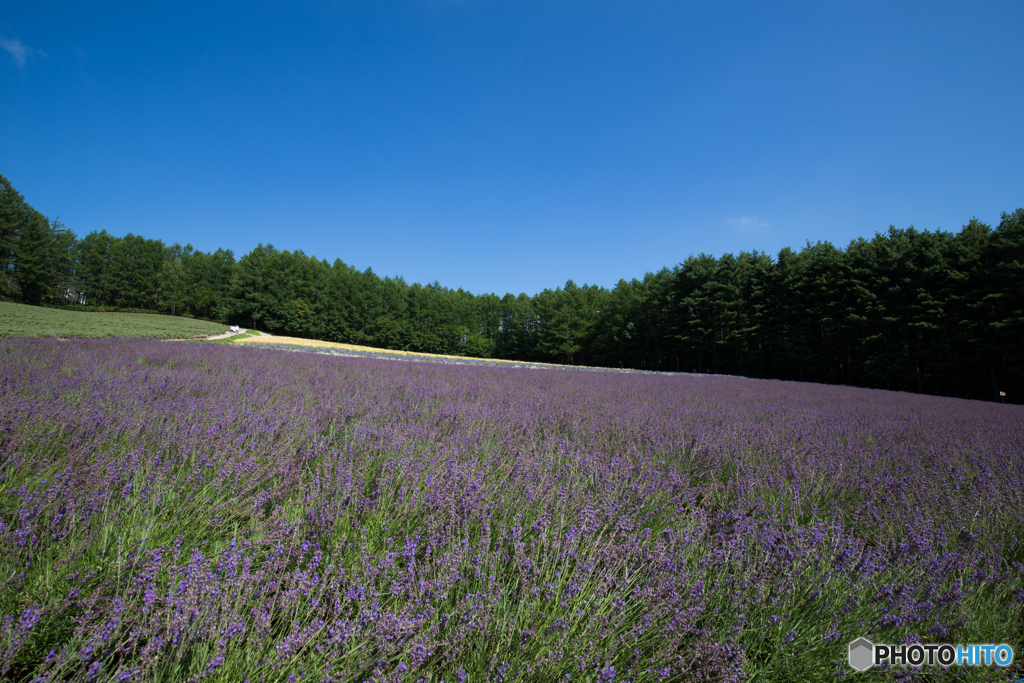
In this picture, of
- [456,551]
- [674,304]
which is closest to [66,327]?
[456,551]

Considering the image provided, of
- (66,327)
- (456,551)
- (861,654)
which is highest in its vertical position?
(66,327)

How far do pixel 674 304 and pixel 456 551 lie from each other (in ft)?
113

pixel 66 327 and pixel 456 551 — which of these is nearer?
pixel 456 551

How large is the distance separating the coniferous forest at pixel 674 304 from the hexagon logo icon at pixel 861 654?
23.5 meters

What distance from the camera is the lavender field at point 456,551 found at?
108cm

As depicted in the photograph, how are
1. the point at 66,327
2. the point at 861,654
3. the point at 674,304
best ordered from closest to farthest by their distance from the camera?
the point at 861,654
the point at 66,327
the point at 674,304

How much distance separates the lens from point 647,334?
113 ft

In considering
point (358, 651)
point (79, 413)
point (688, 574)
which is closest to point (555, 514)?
point (688, 574)

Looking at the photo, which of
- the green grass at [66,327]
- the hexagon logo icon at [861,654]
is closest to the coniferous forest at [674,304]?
the green grass at [66,327]

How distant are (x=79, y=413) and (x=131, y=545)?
1.80 metres

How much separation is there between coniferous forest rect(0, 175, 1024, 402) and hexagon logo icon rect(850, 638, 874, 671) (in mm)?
23511

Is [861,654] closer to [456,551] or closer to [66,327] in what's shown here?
[456,551]

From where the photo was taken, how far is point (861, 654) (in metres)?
1.40

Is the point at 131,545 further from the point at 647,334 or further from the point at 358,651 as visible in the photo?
the point at 647,334
